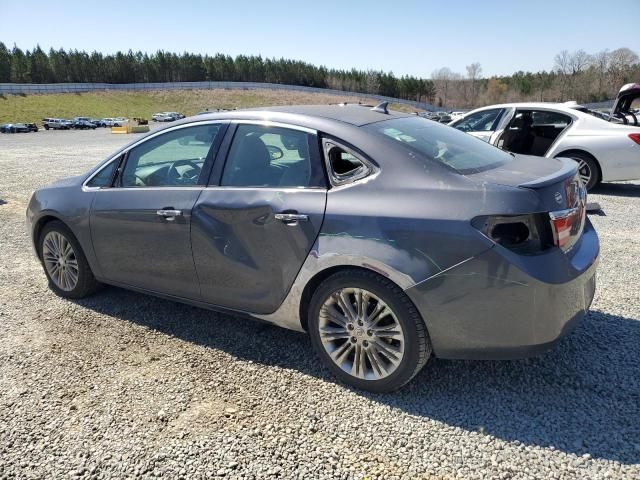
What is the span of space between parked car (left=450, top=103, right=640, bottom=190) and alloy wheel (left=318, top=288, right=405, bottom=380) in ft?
20.8

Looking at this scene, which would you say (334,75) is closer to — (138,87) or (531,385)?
(138,87)

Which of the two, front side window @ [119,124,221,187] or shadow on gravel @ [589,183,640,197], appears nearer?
front side window @ [119,124,221,187]

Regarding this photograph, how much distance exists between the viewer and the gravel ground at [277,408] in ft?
7.78

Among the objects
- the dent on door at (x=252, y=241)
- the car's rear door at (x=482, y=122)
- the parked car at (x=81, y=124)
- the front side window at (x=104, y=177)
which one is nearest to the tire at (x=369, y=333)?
the dent on door at (x=252, y=241)

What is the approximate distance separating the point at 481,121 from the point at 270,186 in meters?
7.02

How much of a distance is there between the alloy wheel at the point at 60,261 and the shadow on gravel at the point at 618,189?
27.4 feet

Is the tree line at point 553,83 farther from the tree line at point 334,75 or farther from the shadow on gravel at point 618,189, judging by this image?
the shadow on gravel at point 618,189

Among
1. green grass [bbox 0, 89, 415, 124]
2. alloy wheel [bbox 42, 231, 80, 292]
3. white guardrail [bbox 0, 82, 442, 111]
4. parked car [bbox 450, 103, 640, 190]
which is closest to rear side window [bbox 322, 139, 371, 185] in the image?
alloy wheel [bbox 42, 231, 80, 292]

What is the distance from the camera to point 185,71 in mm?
107000

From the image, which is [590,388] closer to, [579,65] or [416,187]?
[416,187]

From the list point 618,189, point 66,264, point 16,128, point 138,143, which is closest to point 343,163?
point 138,143

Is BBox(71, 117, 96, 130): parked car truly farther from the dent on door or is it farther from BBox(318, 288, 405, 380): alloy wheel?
BBox(318, 288, 405, 380): alloy wheel

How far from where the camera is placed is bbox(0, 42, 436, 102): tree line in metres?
89.0

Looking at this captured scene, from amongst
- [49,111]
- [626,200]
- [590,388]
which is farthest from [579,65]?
[590,388]
